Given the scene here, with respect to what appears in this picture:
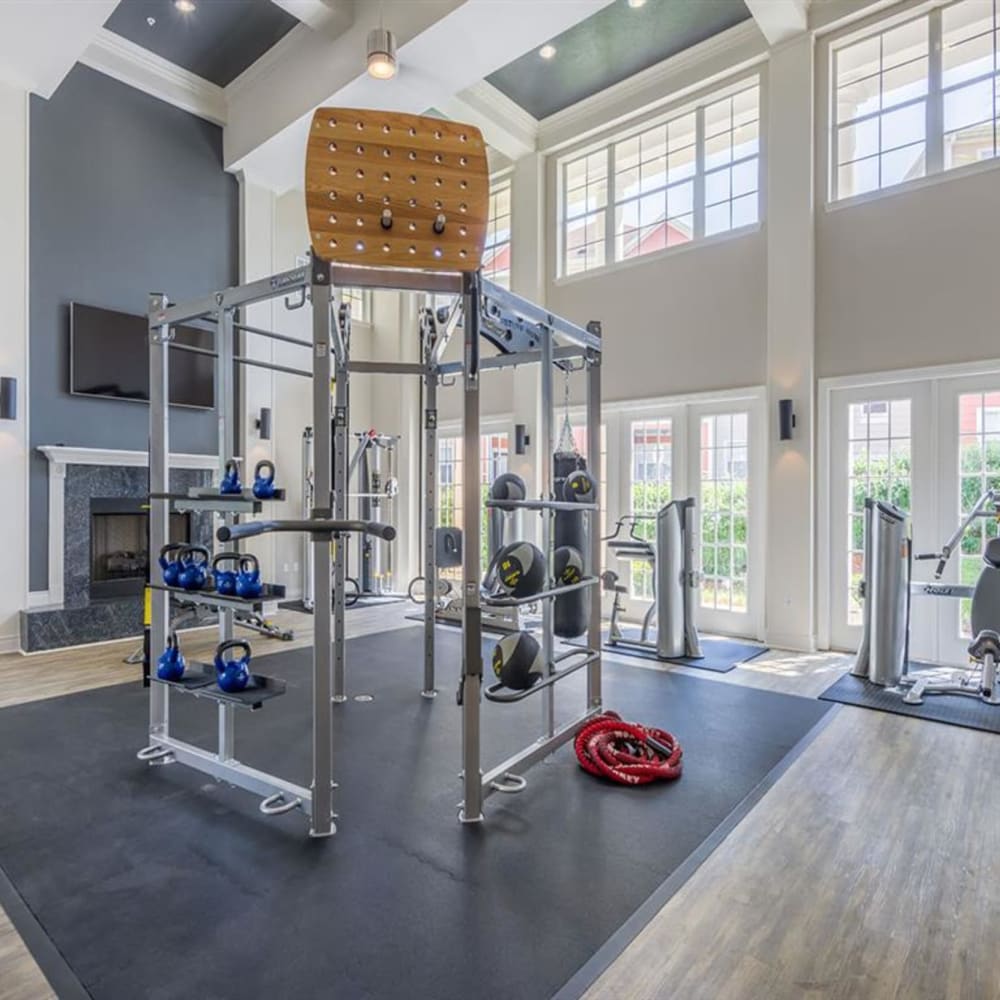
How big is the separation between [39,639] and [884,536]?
21.1 ft

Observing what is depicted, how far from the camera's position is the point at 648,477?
21.5 feet

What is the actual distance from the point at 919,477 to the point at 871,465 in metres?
0.34

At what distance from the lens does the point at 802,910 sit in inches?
79.9

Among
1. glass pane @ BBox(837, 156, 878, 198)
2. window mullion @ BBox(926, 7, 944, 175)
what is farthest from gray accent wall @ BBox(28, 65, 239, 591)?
window mullion @ BBox(926, 7, 944, 175)

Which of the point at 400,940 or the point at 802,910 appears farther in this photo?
the point at 802,910

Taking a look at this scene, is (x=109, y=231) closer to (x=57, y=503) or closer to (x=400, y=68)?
(x=57, y=503)

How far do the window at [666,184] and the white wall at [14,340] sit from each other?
500 cm

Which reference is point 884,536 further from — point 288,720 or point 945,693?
point 288,720

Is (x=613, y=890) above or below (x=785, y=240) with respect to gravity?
below

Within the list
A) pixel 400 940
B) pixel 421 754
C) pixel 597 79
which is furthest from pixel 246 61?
pixel 400 940

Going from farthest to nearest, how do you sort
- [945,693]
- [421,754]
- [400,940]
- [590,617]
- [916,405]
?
1. [916,405]
2. [945,693]
3. [590,617]
4. [421,754]
5. [400,940]

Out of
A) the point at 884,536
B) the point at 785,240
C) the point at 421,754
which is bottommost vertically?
the point at 421,754

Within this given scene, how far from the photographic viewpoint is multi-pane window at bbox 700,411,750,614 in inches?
233

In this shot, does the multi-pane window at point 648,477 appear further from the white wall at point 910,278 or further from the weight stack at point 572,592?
the weight stack at point 572,592
